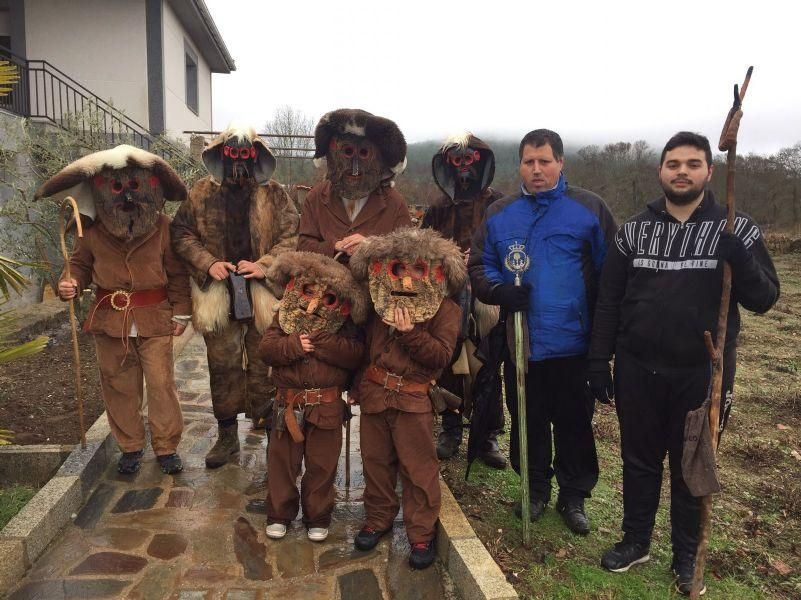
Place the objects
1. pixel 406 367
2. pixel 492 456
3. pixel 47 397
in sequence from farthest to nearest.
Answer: pixel 47 397 → pixel 492 456 → pixel 406 367

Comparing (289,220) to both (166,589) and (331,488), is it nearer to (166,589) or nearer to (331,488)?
(331,488)

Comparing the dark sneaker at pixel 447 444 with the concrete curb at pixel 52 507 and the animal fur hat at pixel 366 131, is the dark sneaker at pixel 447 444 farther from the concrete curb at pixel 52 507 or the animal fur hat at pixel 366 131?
the concrete curb at pixel 52 507

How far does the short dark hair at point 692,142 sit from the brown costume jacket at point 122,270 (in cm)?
314

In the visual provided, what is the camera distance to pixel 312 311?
3129 mm

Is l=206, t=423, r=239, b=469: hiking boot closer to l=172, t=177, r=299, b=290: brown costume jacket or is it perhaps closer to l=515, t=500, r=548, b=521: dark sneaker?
l=172, t=177, r=299, b=290: brown costume jacket

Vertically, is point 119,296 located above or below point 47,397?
above

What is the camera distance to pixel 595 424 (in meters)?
5.18

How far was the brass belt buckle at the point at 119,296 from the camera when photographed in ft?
12.4

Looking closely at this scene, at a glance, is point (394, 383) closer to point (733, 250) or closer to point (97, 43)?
point (733, 250)

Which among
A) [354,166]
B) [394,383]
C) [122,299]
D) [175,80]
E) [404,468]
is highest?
[175,80]

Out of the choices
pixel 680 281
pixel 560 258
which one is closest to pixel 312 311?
pixel 560 258

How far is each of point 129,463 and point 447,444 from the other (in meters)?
2.22

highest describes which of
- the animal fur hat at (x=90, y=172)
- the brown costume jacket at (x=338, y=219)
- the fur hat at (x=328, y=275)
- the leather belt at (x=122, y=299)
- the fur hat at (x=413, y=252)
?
the animal fur hat at (x=90, y=172)

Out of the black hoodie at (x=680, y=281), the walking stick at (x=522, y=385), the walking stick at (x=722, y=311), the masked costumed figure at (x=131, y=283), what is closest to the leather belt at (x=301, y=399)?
the walking stick at (x=522, y=385)
